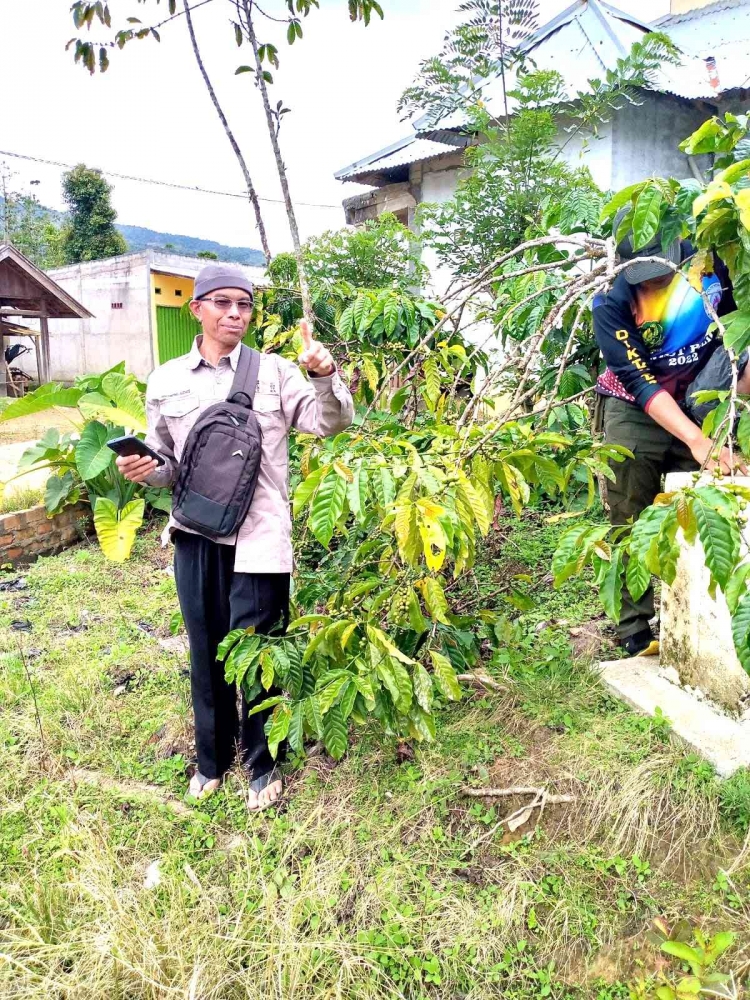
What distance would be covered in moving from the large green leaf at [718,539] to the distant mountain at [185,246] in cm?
248

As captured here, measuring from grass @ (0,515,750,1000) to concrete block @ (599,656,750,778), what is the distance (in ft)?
0.20

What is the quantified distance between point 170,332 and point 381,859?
1573 cm

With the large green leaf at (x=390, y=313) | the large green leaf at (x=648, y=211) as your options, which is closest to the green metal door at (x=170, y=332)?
the large green leaf at (x=390, y=313)

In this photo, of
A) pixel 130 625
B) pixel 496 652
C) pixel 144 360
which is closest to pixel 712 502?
pixel 496 652

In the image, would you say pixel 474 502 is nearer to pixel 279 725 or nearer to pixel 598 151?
pixel 279 725

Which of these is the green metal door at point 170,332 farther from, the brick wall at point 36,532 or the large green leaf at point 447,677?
the large green leaf at point 447,677

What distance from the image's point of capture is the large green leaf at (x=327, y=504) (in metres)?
1.64

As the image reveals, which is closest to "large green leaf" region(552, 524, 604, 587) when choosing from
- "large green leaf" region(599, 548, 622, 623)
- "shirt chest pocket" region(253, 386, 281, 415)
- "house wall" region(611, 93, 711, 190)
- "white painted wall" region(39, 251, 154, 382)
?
A: "large green leaf" region(599, 548, 622, 623)

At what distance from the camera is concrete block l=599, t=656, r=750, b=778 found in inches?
84.7

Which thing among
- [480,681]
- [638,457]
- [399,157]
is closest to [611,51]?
[399,157]

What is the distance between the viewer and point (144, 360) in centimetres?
1622

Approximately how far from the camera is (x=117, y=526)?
2.42 meters

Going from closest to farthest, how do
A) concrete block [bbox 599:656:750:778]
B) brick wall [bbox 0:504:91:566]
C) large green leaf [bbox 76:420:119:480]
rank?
1. concrete block [bbox 599:656:750:778]
2. large green leaf [bbox 76:420:119:480]
3. brick wall [bbox 0:504:91:566]

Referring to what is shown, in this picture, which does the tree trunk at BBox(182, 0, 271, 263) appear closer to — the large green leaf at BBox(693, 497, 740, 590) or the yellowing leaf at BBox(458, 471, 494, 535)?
the yellowing leaf at BBox(458, 471, 494, 535)
